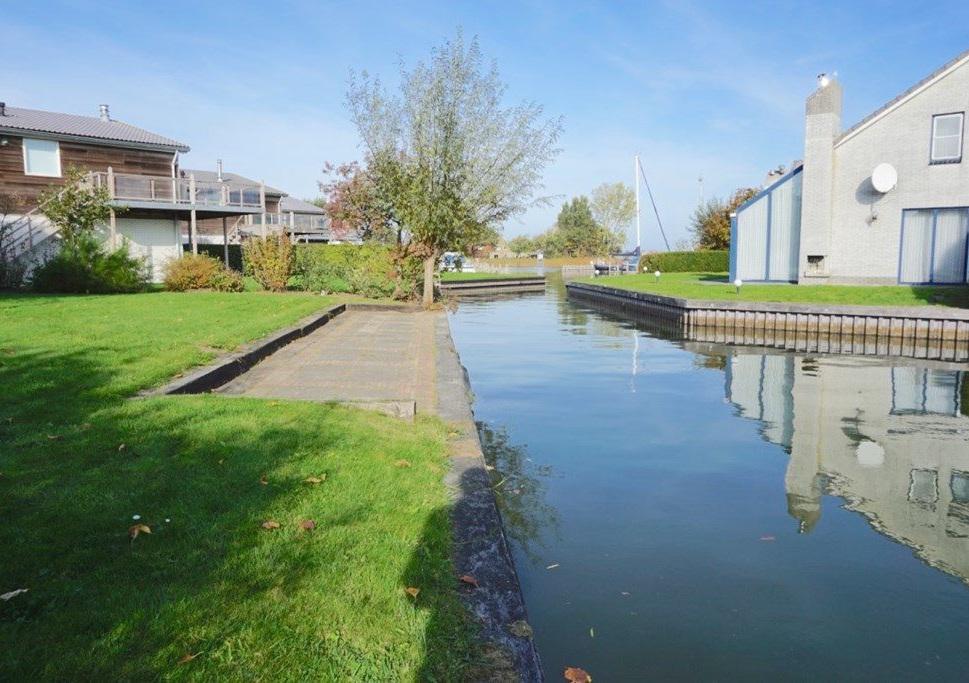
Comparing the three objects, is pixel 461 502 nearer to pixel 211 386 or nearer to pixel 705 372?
pixel 211 386

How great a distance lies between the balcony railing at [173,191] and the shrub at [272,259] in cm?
539

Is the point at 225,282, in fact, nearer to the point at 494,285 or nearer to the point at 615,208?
the point at 494,285

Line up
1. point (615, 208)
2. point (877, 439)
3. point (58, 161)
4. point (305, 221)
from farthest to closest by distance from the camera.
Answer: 1. point (615, 208)
2. point (305, 221)
3. point (58, 161)
4. point (877, 439)

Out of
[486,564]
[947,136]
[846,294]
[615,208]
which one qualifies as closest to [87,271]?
[486,564]

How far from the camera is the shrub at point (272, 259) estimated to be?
890 inches

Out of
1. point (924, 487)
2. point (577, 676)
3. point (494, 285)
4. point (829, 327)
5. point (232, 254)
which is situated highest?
point (232, 254)

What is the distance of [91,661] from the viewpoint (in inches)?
99.2

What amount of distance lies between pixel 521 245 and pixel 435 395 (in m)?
104

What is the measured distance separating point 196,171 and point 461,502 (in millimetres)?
52776

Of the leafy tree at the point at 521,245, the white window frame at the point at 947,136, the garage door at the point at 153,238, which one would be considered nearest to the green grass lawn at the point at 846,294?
the white window frame at the point at 947,136

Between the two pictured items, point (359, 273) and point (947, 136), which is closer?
point (947, 136)

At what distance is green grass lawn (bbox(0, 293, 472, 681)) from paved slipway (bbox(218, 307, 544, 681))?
0.16 meters

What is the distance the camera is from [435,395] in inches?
313

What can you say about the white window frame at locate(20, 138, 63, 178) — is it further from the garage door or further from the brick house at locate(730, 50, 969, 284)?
the brick house at locate(730, 50, 969, 284)
